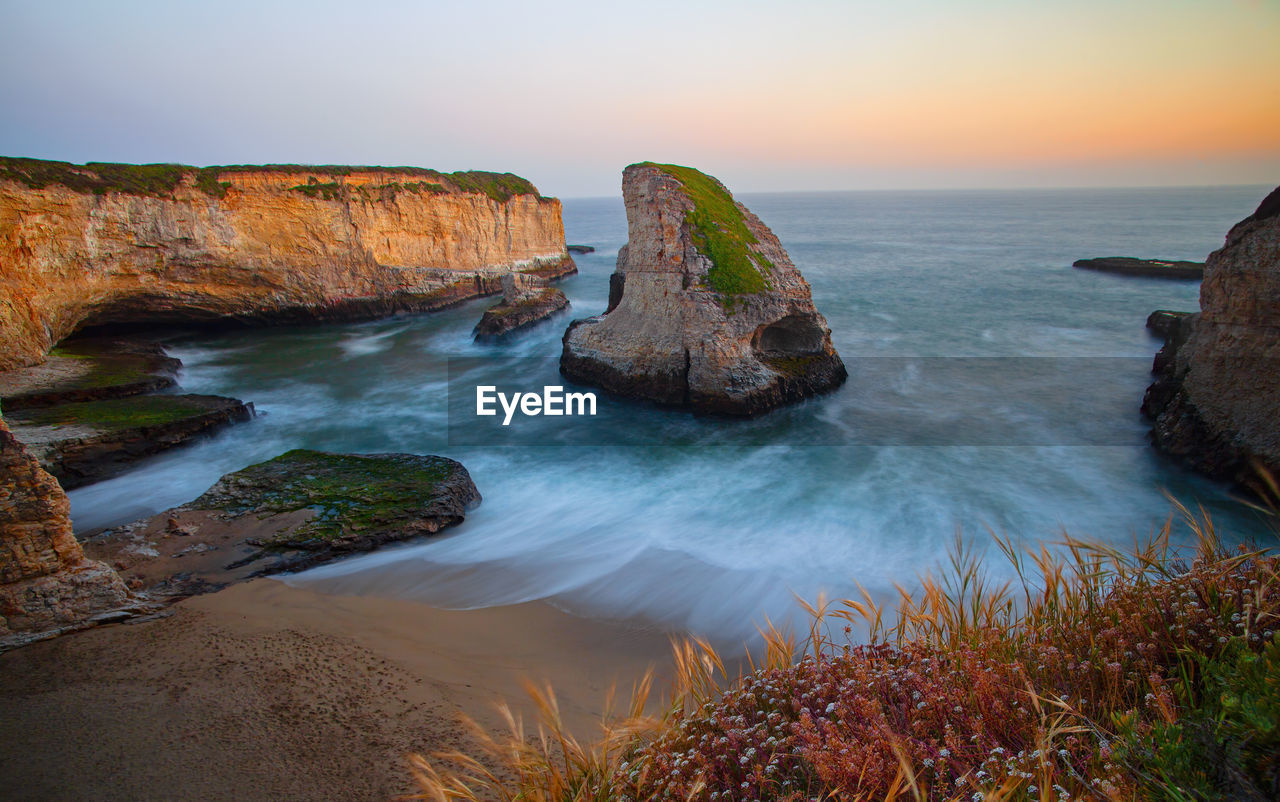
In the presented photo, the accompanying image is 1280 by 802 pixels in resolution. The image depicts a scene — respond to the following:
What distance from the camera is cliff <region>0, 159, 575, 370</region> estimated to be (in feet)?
58.4

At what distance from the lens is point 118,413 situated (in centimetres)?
1320

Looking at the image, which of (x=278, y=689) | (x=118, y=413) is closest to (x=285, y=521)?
(x=278, y=689)

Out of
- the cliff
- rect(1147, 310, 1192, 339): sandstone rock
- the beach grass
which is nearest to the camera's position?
the beach grass

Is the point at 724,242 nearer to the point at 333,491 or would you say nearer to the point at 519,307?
the point at 333,491

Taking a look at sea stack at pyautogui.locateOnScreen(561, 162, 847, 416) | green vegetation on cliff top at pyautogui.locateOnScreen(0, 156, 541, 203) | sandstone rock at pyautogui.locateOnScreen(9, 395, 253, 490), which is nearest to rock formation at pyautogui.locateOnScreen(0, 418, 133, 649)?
sandstone rock at pyautogui.locateOnScreen(9, 395, 253, 490)

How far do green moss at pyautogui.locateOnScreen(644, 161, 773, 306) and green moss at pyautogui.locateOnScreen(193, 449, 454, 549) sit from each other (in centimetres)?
768

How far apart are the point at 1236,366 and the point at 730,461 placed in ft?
28.0

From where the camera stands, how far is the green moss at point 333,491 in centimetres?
927

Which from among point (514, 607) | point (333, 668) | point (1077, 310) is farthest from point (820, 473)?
point (1077, 310)

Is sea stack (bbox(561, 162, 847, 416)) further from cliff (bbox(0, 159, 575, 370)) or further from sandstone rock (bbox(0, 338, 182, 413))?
cliff (bbox(0, 159, 575, 370))

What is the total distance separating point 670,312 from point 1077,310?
1890 cm

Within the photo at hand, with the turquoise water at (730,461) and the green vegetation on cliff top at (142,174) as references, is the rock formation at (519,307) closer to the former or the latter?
the turquoise water at (730,461)

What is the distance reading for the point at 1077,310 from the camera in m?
24.8

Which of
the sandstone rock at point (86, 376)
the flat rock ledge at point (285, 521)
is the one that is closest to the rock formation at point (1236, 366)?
the flat rock ledge at point (285, 521)
